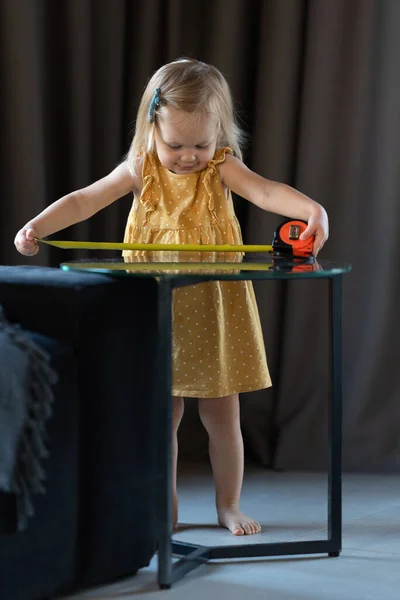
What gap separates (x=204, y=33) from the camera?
2.40 metres

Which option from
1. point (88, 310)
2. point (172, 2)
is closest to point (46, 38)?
point (172, 2)

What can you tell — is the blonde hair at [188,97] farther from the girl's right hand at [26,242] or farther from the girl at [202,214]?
the girl's right hand at [26,242]

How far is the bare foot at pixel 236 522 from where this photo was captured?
6.00 feet

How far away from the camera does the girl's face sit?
178cm

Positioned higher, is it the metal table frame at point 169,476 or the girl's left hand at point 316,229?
the girl's left hand at point 316,229

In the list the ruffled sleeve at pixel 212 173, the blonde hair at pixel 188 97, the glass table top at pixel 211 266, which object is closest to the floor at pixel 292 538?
the glass table top at pixel 211 266

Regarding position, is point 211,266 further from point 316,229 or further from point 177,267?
point 316,229

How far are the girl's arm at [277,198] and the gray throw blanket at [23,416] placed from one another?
55 centimetres

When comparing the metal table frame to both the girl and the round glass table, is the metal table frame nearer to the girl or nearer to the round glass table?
the round glass table

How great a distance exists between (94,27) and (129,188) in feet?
1.84

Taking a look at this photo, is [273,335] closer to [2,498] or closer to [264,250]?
[264,250]

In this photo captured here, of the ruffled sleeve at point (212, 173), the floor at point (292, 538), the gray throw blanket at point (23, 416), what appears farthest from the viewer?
the ruffled sleeve at point (212, 173)

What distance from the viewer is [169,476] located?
1.49 m

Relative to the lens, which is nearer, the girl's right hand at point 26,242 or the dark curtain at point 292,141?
the girl's right hand at point 26,242
